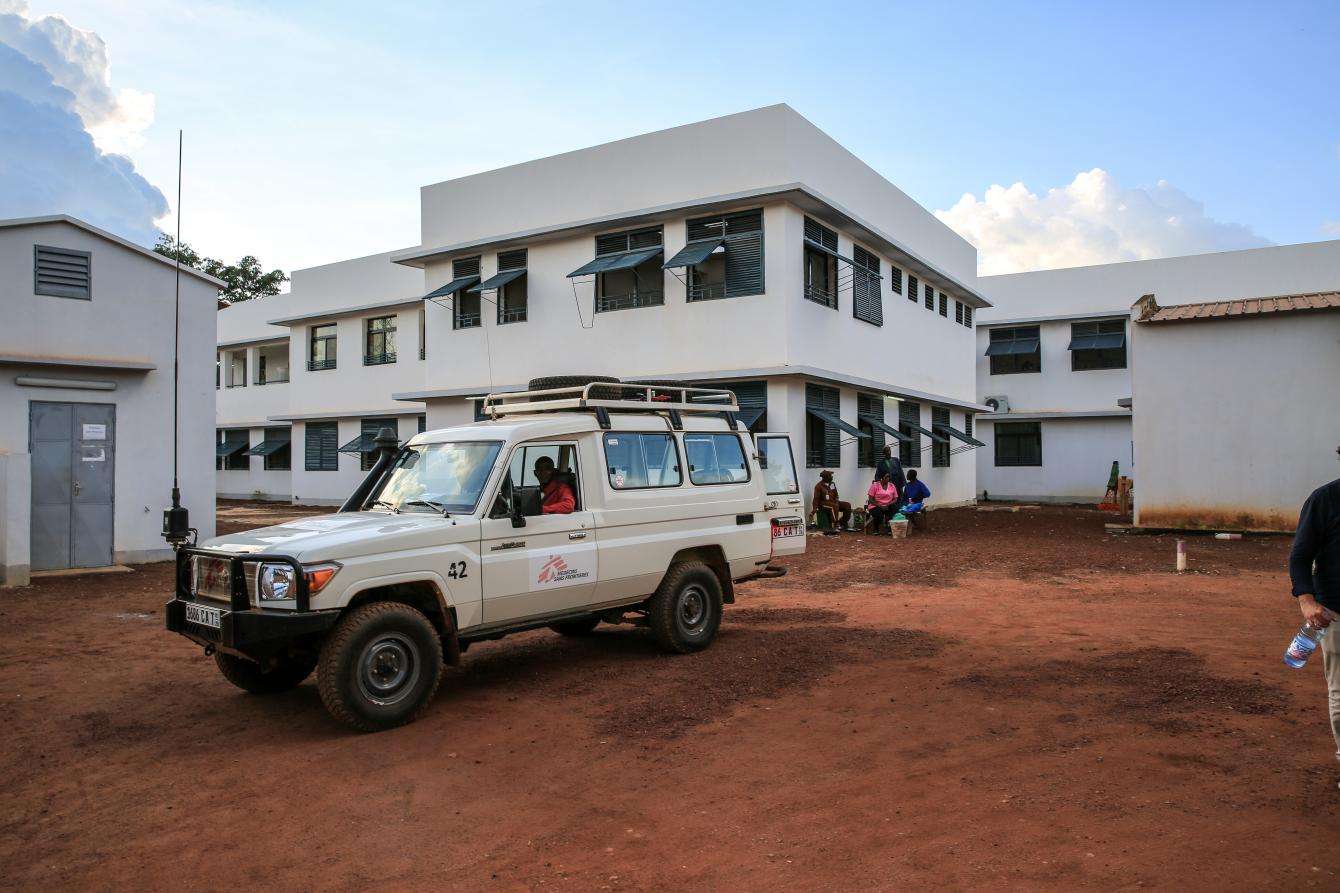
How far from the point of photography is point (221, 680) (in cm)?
760

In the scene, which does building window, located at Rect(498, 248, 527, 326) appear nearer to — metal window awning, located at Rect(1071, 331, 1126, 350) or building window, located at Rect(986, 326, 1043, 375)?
building window, located at Rect(986, 326, 1043, 375)

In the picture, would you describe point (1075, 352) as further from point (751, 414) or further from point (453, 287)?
point (453, 287)

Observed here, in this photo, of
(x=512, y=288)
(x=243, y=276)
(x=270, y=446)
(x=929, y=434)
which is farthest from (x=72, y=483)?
(x=243, y=276)

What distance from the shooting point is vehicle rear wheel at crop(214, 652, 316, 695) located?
6.82 meters

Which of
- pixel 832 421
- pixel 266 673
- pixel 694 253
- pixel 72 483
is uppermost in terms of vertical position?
pixel 694 253

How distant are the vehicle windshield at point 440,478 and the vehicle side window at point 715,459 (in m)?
2.12

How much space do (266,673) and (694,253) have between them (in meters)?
13.5

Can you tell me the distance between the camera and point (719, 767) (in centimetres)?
531

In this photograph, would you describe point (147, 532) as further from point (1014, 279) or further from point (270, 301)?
point (1014, 279)

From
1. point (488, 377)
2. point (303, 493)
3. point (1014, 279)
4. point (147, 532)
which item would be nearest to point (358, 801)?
point (147, 532)

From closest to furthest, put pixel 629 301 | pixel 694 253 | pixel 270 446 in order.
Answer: pixel 694 253, pixel 629 301, pixel 270 446

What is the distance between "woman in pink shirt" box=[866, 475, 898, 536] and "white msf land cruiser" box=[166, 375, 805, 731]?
31.6 ft

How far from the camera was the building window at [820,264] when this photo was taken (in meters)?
19.3

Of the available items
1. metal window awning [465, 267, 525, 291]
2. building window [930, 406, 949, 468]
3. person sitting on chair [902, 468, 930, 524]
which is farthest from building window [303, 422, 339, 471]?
person sitting on chair [902, 468, 930, 524]
